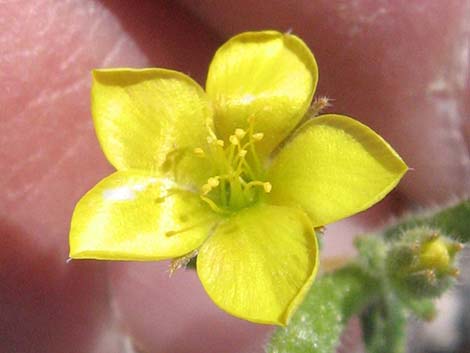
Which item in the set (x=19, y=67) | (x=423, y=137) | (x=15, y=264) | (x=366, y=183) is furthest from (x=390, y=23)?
(x=15, y=264)

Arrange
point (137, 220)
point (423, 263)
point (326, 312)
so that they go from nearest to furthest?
point (137, 220), point (423, 263), point (326, 312)

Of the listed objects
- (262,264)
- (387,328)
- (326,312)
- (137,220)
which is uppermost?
(137,220)

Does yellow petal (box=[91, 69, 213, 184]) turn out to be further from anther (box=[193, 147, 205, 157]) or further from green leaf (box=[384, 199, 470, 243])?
green leaf (box=[384, 199, 470, 243])

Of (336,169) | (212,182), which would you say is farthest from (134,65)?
(336,169)

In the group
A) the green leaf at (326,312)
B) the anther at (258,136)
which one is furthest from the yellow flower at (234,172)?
the green leaf at (326,312)

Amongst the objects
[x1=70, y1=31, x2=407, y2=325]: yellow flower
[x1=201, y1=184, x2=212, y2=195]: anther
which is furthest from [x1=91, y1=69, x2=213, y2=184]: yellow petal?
[x1=201, y1=184, x2=212, y2=195]: anther

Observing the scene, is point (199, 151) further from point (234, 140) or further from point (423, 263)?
point (423, 263)

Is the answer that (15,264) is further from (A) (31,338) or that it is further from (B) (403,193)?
(B) (403,193)
